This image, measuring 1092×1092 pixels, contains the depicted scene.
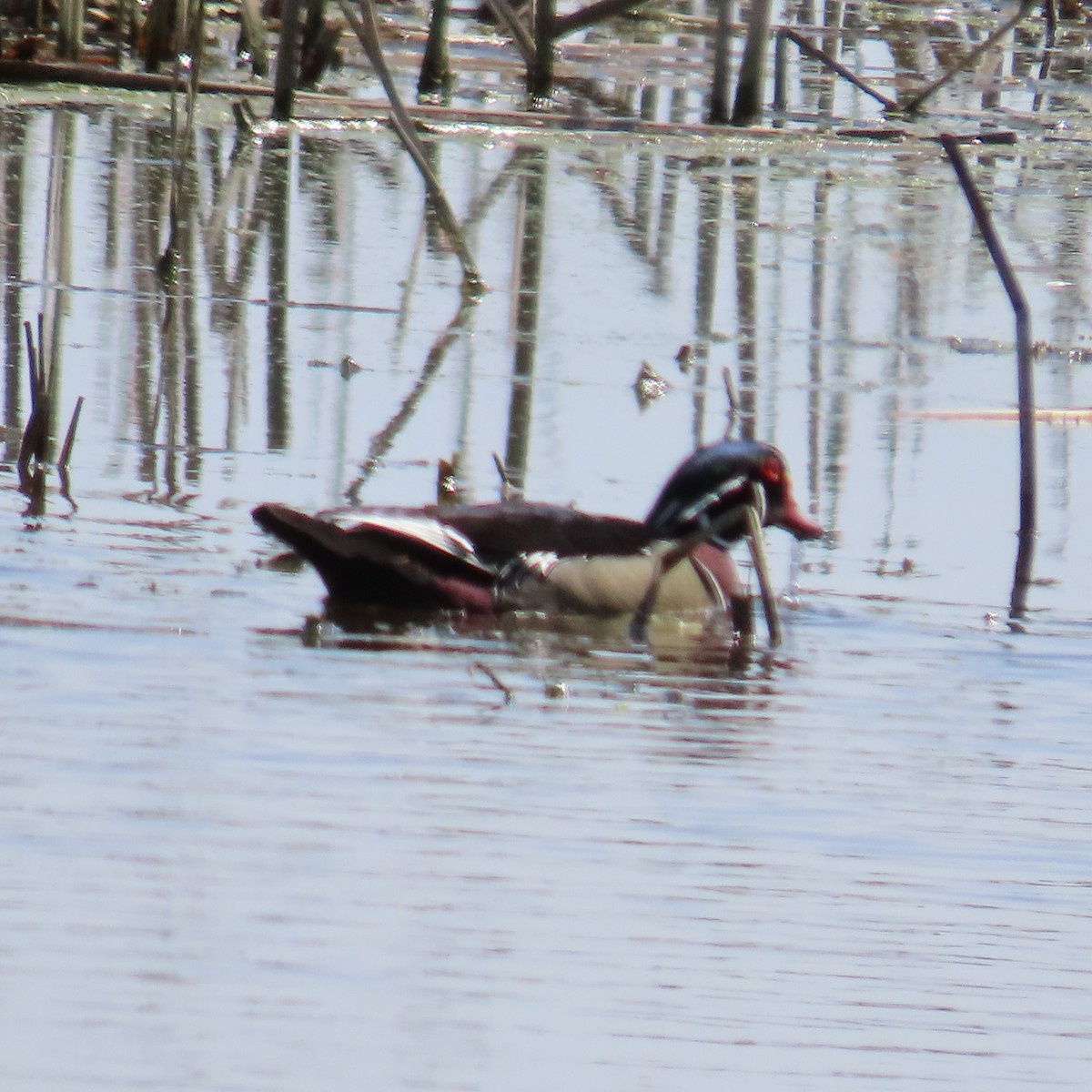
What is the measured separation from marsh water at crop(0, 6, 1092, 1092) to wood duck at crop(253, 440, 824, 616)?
0.39 ft

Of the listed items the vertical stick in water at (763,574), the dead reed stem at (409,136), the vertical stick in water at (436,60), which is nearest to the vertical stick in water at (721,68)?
the vertical stick in water at (436,60)

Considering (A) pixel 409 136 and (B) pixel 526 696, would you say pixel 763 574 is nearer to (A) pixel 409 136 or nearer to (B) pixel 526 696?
(B) pixel 526 696

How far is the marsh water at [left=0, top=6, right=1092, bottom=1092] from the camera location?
3.76m

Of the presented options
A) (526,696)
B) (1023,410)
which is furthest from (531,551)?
(1023,410)

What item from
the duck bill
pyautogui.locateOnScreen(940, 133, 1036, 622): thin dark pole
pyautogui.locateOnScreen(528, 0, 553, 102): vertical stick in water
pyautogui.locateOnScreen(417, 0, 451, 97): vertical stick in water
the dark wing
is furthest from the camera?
pyautogui.locateOnScreen(417, 0, 451, 97): vertical stick in water

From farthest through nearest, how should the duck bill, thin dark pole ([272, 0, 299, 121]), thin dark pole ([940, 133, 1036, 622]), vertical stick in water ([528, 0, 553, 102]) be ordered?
1. vertical stick in water ([528, 0, 553, 102])
2. thin dark pole ([272, 0, 299, 121])
3. the duck bill
4. thin dark pole ([940, 133, 1036, 622])

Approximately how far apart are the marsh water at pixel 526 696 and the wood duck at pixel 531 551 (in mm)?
119

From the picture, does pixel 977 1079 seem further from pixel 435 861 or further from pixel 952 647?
pixel 952 647

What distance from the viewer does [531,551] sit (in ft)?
21.7

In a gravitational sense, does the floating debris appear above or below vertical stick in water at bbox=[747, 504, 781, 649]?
above

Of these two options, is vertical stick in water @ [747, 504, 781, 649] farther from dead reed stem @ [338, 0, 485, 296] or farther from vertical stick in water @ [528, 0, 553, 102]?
vertical stick in water @ [528, 0, 553, 102]

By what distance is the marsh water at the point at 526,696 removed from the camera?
3762 millimetres

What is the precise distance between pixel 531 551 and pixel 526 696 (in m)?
1.02

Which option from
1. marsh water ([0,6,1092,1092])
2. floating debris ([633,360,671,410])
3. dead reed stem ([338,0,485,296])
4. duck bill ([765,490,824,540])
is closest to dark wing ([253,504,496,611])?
marsh water ([0,6,1092,1092])
